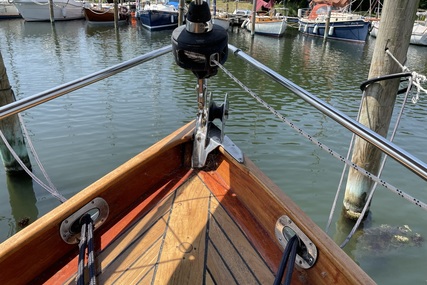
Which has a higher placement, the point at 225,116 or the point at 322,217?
the point at 225,116

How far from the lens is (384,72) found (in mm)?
3332

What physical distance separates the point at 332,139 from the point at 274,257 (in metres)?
5.81

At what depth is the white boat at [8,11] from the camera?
28212 millimetres

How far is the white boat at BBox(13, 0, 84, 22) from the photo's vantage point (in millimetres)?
27016

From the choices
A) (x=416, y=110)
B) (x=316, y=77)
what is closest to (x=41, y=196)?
(x=416, y=110)

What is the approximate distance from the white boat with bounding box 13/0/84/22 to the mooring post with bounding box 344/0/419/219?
2998 centimetres

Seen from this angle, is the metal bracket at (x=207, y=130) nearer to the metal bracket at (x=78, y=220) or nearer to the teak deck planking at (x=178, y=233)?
the teak deck planking at (x=178, y=233)

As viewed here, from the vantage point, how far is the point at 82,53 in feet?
50.0

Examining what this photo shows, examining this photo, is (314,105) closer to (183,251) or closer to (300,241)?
(300,241)

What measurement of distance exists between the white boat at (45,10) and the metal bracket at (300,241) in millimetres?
31017

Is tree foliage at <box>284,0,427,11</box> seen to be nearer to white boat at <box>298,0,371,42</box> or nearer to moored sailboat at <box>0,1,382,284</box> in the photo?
white boat at <box>298,0,371,42</box>

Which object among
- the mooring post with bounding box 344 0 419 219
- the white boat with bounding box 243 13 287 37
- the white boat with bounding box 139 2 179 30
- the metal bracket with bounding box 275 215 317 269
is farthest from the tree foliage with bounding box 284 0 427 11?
the metal bracket with bounding box 275 215 317 269

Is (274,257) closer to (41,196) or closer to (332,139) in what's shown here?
(41,196)

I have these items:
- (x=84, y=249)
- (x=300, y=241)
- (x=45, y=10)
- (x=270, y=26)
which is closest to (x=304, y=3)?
(x=270, y=26)
